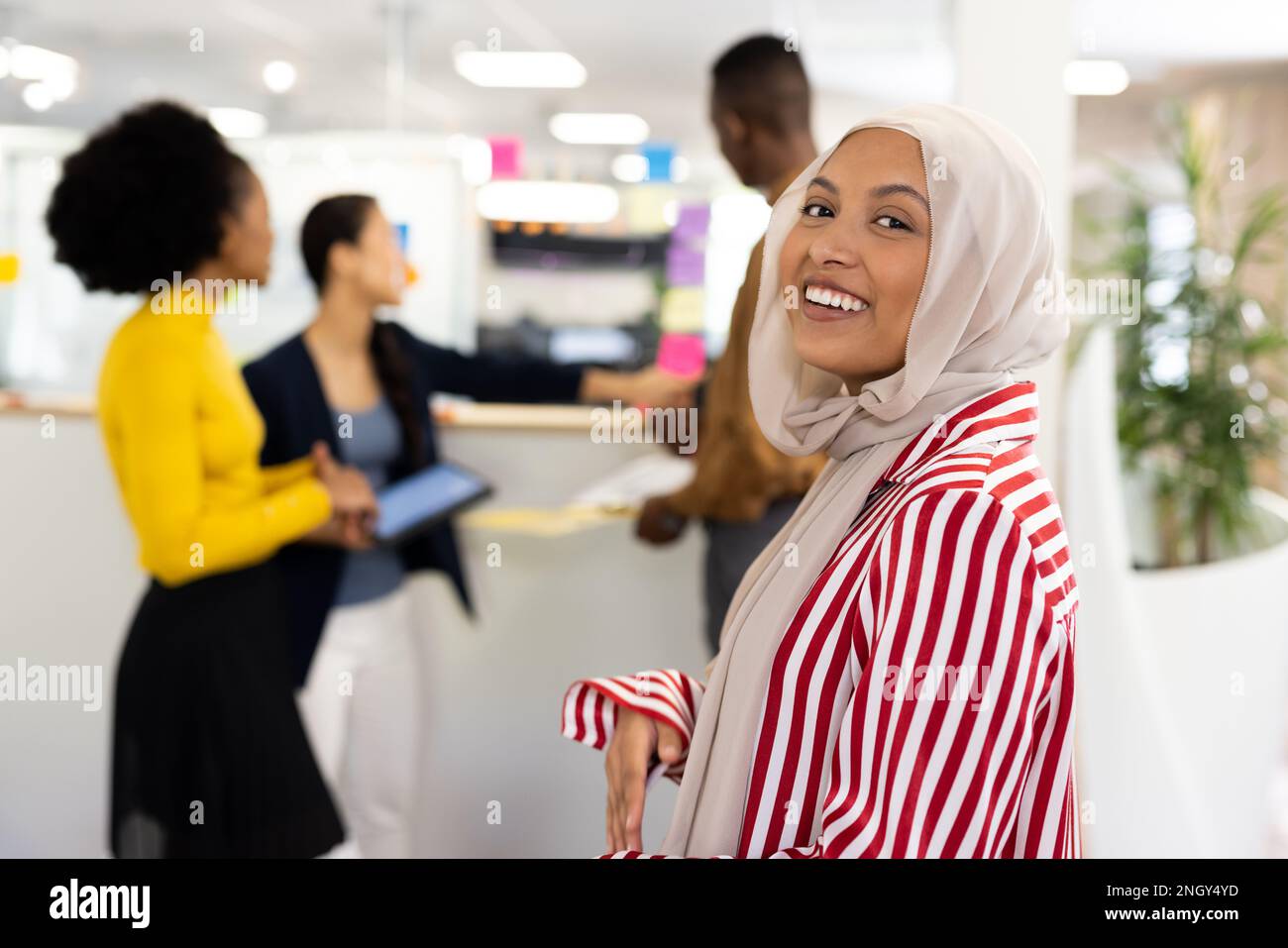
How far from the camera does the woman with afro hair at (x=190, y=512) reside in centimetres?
186

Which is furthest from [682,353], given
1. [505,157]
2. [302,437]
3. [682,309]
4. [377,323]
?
[302,437]

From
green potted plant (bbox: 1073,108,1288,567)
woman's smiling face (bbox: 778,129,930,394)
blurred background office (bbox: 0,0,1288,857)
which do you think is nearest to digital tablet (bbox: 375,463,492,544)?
blurred background office (bbox: 0,0,1288,857)

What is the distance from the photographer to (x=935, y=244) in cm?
84

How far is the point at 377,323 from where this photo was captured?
217cm

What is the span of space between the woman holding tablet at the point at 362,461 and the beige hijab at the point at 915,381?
1.24 meters

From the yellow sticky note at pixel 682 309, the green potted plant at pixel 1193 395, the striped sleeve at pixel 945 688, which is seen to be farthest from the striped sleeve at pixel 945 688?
the green potted plant at pixel 1193 395

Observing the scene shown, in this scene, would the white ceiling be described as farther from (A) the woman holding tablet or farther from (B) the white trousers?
(B) the white trousers

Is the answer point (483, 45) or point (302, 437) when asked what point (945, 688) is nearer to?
point (302, 437)

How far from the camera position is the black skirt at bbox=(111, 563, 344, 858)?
1888 mm

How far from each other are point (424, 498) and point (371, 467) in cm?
11

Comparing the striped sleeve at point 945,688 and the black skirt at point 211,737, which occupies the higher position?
the striped sleeve at point 945,688

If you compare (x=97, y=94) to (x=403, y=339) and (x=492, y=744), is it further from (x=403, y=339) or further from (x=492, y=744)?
(x=492, y=744)

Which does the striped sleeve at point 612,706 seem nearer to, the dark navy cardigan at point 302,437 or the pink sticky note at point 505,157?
the dark navy cardigan at point 302,437

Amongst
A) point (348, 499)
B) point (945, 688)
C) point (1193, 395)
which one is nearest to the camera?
point (945, 688)
